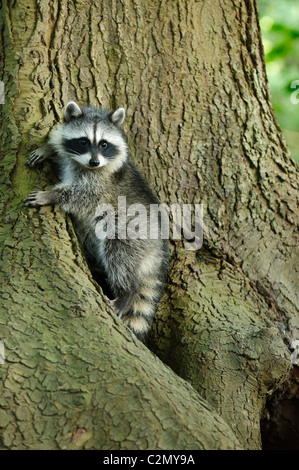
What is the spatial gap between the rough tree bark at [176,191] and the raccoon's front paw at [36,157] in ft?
0.17

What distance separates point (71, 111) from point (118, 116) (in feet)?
1.10

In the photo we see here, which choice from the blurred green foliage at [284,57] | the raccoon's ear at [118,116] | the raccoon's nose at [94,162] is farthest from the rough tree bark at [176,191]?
the blurred green foliage at [284,57]

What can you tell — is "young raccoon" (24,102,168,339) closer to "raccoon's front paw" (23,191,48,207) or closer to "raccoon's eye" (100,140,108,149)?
"raccoon's eye" (100,140,108,149)

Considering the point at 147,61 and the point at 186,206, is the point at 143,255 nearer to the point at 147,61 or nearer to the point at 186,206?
the point at 186,206

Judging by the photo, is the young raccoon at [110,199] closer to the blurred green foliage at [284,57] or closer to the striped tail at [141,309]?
the striped tail at [141,309]

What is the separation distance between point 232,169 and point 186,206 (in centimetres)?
45

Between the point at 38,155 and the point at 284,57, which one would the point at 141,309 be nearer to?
the point at 38,155

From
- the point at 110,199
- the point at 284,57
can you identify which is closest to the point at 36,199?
the point at 110,199

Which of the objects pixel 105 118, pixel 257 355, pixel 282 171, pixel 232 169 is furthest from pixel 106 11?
pixel 257 355

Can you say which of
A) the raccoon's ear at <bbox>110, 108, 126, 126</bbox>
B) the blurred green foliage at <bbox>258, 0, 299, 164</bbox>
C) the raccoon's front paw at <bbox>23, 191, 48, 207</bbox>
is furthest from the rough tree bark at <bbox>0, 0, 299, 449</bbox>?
the blurred green foliage at <bbox>258, 0, 299, 164</bbox>

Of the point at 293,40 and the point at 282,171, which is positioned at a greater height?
the point at 293,40

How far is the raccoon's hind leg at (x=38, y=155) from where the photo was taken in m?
3.49

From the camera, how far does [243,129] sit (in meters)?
4.06
